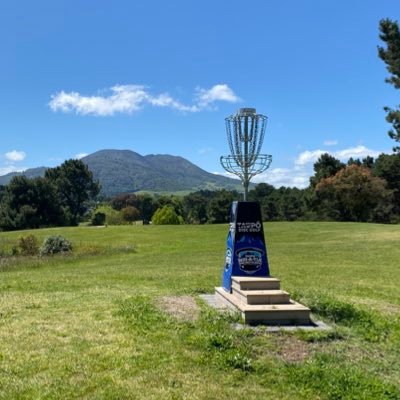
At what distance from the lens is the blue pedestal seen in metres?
8.83

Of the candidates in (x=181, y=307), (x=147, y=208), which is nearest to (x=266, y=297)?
(x=181, y=307)

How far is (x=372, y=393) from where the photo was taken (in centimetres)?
463

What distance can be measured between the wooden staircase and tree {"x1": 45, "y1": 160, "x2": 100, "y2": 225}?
82.6 m

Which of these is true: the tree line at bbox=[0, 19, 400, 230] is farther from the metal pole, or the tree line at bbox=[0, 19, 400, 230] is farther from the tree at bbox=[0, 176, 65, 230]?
the metal pole

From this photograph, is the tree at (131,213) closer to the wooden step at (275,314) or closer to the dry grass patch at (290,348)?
the wooden step at (275,314)

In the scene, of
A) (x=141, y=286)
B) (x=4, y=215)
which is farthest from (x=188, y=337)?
(x=4, y=215)

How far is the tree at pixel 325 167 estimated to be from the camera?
6119cm

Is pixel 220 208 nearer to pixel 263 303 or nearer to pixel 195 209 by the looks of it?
pixel 195 209

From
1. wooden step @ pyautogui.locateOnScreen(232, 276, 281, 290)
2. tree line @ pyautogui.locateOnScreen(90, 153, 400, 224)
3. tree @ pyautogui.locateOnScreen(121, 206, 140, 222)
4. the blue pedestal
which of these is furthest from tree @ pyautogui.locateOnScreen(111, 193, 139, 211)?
wooden step @ pyautogui.locateOnScreen(232, 276, 281, 290)

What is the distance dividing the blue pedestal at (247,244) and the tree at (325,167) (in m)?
53.8

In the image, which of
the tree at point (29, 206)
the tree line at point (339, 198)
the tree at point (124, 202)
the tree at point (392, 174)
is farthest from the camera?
the tree at point (124, 202)

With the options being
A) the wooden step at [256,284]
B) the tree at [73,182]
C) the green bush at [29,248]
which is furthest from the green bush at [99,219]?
the wooden step at [256,284]

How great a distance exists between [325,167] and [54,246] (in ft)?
146

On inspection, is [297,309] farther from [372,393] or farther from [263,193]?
[263,193]
